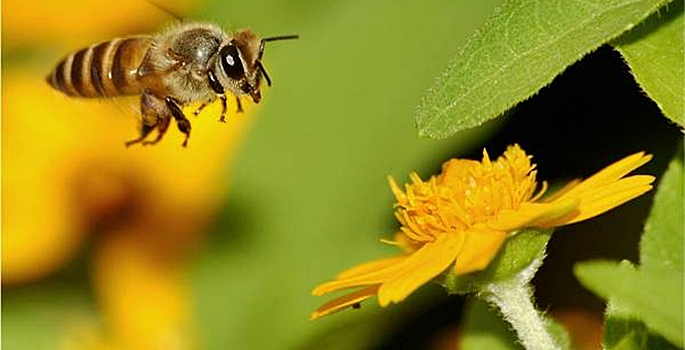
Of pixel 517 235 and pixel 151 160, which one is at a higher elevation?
pixel 151 160

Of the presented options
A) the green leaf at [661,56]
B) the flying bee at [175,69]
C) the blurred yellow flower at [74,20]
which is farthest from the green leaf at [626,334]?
the blurred yellow flower at [74,20]

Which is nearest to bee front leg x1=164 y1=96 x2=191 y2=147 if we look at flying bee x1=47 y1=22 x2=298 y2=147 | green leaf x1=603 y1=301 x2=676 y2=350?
flying bee x1=47 y1=22 x2=298 y2=147

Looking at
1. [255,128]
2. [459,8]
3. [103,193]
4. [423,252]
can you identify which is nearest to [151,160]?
[103,193]

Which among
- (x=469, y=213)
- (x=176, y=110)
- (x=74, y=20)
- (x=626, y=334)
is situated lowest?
(x=626, y=334)

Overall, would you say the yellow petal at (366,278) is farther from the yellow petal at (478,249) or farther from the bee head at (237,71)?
the bee head at (237,71)

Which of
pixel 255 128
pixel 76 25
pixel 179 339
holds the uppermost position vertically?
pixel 76 25

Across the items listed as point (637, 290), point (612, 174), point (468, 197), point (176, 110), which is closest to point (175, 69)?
point (176, 110)

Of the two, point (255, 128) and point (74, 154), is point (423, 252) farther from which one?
point (74, 154)

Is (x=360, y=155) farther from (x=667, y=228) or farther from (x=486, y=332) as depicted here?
(x=667, y=228)
